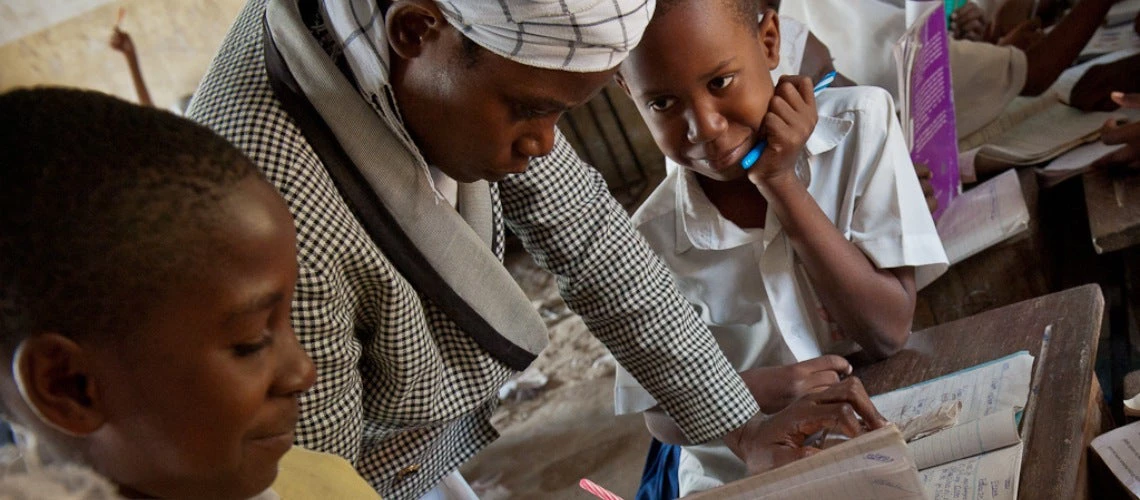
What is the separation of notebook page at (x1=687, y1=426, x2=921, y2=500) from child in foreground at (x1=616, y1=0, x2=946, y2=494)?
17.5 inches

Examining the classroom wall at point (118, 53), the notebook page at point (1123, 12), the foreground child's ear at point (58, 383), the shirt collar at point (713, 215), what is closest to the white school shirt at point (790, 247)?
the shirt collar at point (713, 215)

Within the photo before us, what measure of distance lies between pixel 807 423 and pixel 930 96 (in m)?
1.06

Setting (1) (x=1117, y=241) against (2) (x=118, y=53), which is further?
(2) (x=118, y=53)

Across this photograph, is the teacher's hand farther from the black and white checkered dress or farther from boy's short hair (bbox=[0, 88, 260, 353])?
boy's short hair (bbox=[0, 88, 260, 353])

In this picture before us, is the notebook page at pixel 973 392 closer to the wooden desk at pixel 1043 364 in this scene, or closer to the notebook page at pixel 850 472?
the wooden desk at pixel 1043 364

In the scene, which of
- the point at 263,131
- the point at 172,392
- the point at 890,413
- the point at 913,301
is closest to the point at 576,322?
the point at 913,301

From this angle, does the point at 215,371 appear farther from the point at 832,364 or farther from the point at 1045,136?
the point at 1045,136

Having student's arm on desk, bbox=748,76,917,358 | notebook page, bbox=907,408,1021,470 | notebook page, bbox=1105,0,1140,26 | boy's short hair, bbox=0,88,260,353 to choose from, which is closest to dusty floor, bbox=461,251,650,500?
student's arm on desk, bbox=748,76,917,358

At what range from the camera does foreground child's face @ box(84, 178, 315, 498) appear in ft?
2.33

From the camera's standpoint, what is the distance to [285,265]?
767 millimetres

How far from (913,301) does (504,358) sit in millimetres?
672

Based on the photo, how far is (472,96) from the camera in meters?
1.05

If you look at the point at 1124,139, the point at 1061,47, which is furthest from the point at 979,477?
the point at 1061,47

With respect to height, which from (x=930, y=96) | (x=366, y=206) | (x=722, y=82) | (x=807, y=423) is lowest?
(x=930, y=96)
